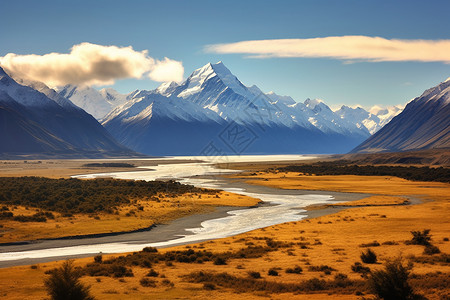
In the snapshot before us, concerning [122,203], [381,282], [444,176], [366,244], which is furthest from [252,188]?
[381,282]

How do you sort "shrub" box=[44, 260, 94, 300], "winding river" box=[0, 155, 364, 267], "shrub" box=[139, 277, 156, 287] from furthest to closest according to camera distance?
"winding river" box=[0, 155, 364, 267], "shrub" box=[139, 277, 156, 287], "shrub" box=[44, 260, 94, 300]

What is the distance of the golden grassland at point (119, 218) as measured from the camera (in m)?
44.1

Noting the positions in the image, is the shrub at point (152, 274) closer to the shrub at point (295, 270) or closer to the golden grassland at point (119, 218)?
the shrub at point (295, 270)

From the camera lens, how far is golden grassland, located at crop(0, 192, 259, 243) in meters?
44.1

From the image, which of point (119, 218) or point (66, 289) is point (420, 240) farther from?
point (119, 218)

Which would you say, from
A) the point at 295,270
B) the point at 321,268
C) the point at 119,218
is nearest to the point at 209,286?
the point at 295,270

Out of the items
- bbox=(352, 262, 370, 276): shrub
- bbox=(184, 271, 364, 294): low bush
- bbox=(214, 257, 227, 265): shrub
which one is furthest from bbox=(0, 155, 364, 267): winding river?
bbox=(352, 262, 370, 276): shrub

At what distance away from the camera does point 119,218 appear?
5347 centimetres

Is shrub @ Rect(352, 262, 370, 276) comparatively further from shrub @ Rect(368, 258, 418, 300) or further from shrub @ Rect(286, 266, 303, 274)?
shrub @ Rect(368, 258, 418, 300)

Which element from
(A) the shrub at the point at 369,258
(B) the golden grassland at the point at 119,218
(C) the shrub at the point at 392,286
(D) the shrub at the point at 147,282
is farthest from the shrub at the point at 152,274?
(B) the golden grassland at the point at 119,218

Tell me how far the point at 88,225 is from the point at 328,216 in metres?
27.7

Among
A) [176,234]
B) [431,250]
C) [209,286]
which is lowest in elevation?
[431,250]

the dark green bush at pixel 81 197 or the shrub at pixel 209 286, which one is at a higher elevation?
the dark green bush at pixel 81 197

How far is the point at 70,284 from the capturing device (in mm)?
20609
